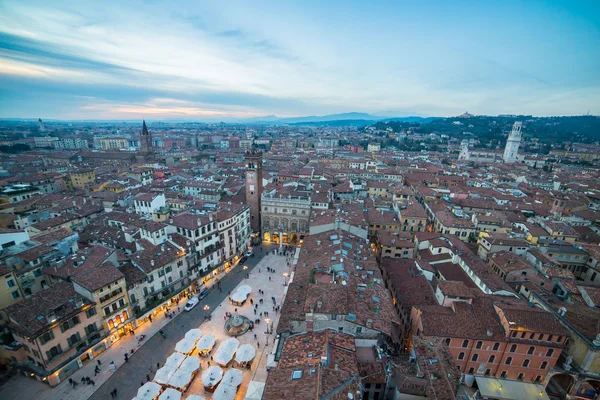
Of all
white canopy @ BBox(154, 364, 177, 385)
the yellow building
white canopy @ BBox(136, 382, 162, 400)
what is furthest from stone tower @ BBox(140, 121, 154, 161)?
white canopy @ BBox(136, 382, 162, 400)

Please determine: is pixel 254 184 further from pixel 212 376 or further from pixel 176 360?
pixel 212 376

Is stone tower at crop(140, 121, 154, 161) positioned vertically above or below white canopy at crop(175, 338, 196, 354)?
above

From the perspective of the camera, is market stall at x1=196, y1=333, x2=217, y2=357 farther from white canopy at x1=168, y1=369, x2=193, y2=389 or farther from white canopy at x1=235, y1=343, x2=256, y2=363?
white canopy at x1=168, y1=369, x2=193, y2=389

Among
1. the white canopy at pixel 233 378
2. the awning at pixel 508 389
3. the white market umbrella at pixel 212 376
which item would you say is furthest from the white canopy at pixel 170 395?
the awning at pixel 508 389

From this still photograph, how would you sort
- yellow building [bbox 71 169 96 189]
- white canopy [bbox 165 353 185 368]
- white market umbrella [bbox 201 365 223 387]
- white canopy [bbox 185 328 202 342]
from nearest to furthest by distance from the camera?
white market umbrella [bbox 201 365 223 387], white canopy [bbox 165 353 185 368], white canopy [bbox 185 328 202 342], yellow building [bbox 71 169 96 189]

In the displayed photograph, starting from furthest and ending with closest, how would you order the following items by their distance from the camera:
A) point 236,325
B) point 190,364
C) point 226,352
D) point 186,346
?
point 236,325, point 186,346, point 226,352, point 190,364

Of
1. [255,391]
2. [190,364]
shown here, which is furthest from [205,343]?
[255,391]

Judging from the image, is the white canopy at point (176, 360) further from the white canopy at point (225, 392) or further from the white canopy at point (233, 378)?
the white canopy at point (225, 392)
